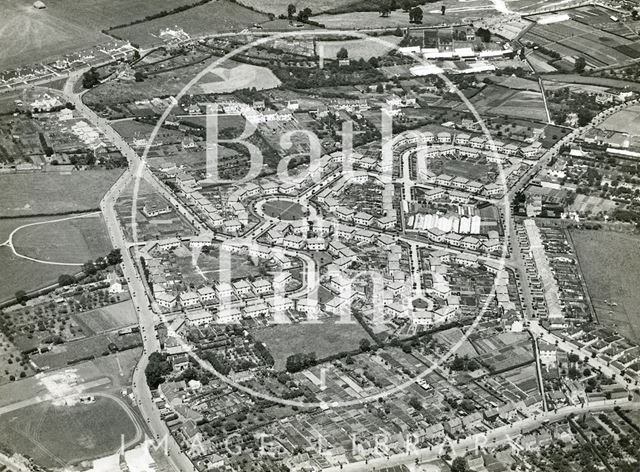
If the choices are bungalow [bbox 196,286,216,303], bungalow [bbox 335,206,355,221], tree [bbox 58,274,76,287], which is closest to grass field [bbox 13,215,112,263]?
tree [bbox 58,274,76,287]

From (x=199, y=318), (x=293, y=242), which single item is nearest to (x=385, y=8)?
(x=293, y=242)

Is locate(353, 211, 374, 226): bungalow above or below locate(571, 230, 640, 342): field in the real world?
above

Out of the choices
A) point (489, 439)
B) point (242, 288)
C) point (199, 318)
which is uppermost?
point (242, 288)

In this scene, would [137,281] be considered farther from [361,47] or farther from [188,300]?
[361,47]

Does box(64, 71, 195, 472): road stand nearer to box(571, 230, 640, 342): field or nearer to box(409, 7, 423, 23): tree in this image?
box(571, 230, 640, 342): field

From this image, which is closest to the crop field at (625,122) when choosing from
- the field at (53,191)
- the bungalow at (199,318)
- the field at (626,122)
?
the field at (626,122)
